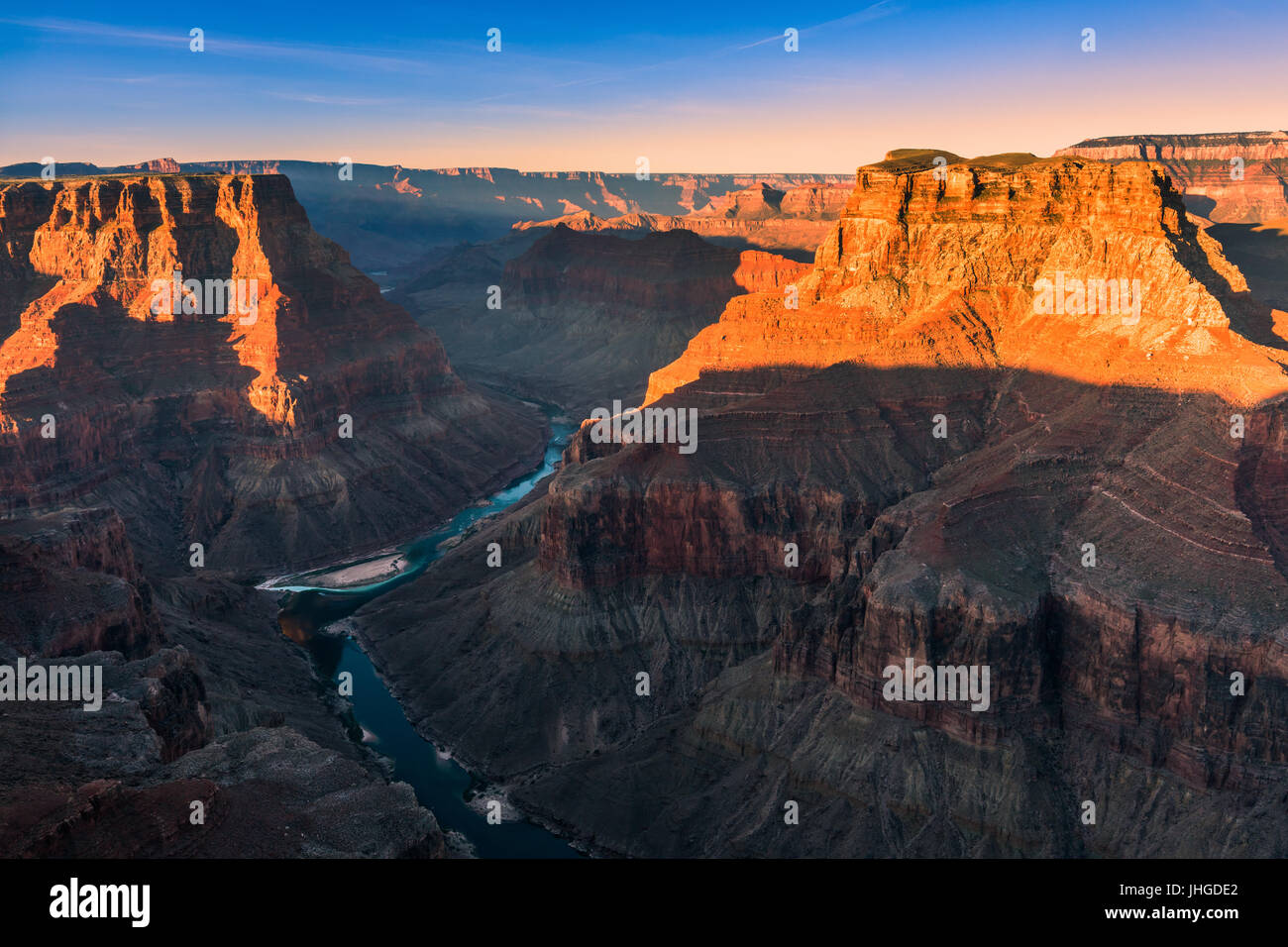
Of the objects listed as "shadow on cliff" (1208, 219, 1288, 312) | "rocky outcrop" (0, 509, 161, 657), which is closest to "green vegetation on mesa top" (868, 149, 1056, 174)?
"shadow on cliff" (1208, 219, 1288, 312)

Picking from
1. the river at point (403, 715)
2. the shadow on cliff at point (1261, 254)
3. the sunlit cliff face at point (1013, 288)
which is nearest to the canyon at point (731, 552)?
the sunlit cliff face at point (1013, 288)

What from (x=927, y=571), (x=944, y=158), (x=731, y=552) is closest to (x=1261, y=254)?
(x=944, y=158)

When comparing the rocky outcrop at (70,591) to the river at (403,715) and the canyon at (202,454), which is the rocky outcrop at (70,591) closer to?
the canyon at (202,454)

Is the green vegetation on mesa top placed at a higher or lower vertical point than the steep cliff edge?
higher

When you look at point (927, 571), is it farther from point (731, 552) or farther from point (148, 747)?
point (148, 747)

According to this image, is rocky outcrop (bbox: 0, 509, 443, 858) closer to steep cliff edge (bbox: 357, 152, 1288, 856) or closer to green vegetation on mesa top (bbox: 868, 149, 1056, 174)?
steep cliff edge (bbox: 357, 152, 1288, 856)

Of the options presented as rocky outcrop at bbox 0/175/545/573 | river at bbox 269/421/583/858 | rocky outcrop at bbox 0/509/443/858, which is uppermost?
rocky outcrop at bbox 0/175/545/573
